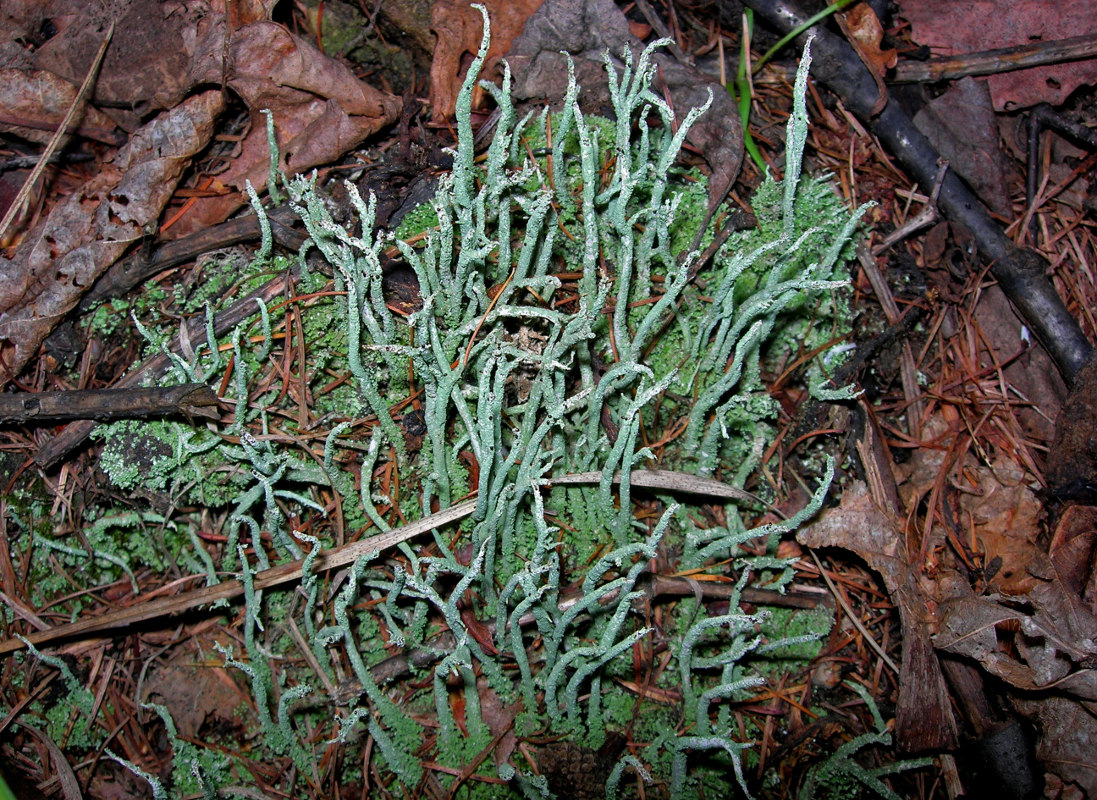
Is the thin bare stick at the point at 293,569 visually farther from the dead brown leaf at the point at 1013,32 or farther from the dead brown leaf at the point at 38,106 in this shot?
the dead brown leaf at the point at 1013,32

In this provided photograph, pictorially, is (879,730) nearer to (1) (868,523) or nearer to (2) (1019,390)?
(1) (868,523)

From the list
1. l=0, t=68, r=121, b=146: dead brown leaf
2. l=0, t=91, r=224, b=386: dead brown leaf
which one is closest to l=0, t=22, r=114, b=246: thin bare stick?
l=0, t=68, r=121, b=146: dead brown leaf

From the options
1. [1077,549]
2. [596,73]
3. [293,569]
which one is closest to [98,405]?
[293,569]

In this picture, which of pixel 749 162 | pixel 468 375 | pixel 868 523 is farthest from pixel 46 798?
pixel 749 162

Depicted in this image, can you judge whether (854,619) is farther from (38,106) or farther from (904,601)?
(38,106)

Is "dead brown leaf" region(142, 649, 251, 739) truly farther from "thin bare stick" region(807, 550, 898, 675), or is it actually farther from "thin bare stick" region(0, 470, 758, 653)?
"thin bare stick" region(807, 550, 898, 675)

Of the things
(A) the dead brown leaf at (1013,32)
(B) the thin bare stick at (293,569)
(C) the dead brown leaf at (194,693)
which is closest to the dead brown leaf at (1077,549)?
(B) the thin bare stick at (293,569)
